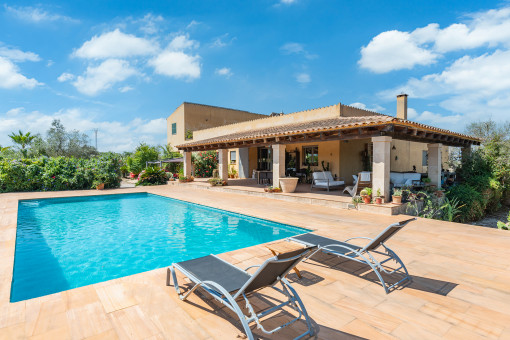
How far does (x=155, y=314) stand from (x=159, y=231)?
16.6 feet

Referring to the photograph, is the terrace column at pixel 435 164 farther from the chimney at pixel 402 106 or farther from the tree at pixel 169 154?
the tree at pixel 169 154

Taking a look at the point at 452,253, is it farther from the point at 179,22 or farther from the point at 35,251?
the point at 179,22

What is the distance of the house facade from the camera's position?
369 inches

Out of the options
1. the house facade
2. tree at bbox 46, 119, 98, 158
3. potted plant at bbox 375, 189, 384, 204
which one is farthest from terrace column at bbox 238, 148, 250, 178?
tree at bbox 46, 119, 98, 158

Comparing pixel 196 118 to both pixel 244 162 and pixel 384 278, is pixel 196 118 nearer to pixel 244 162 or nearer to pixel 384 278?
pixel 244 162

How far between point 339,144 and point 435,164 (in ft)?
15.7

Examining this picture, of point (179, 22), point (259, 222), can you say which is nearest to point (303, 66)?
point (179, 22)

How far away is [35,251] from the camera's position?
6.04 meters

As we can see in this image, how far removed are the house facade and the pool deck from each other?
538 cm

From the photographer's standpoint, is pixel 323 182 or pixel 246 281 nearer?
pixel 246 281

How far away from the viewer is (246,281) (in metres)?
2.92

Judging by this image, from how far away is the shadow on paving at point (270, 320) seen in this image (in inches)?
101

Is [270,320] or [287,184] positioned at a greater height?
[287,184]

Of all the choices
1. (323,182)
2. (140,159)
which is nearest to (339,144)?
(323,182)
